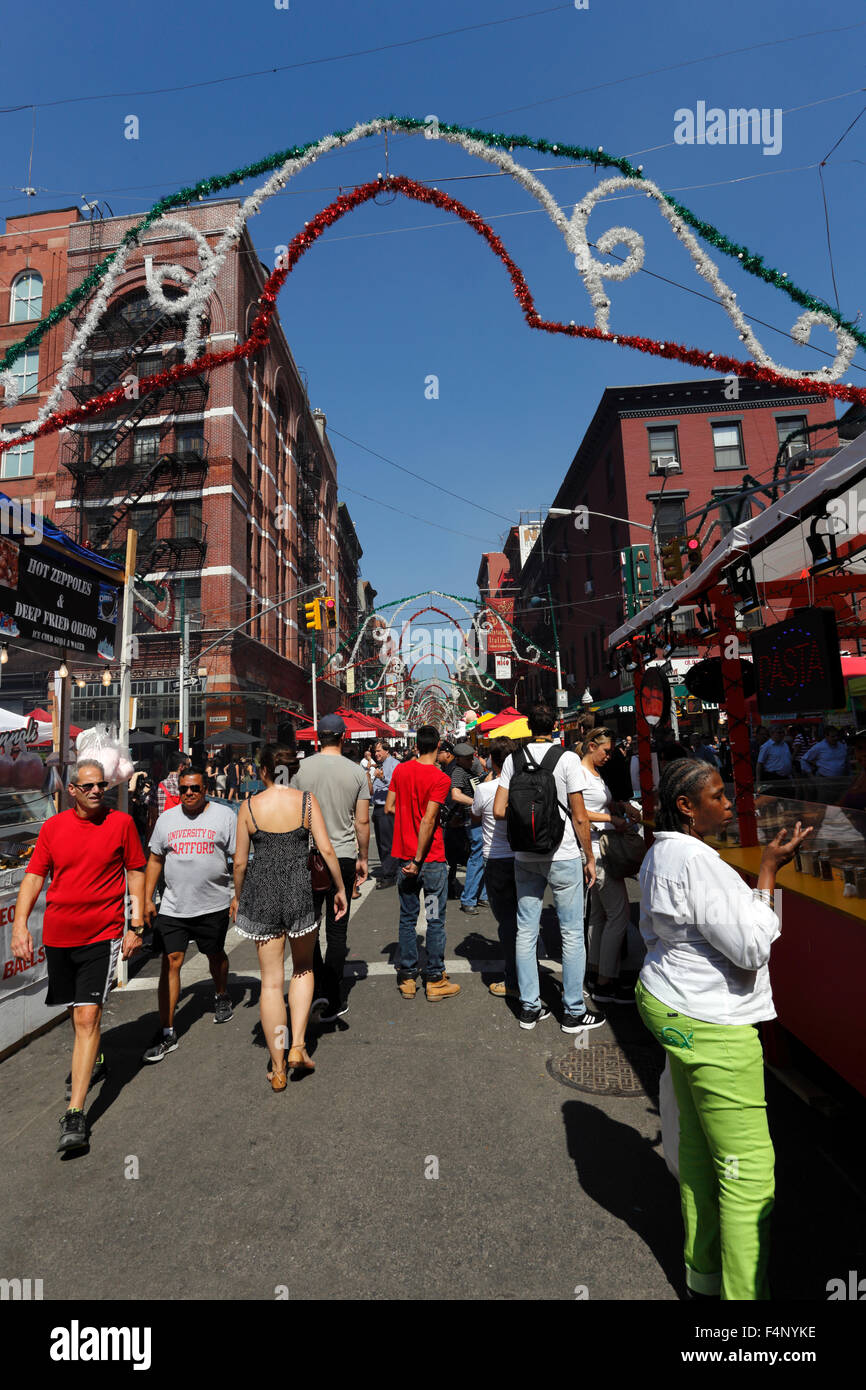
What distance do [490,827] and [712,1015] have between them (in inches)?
177

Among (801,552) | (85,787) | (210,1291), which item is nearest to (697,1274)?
(210,1291)

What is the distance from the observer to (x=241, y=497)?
31797 mm

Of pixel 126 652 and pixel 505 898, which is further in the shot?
pixel 126 652

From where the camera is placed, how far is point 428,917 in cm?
579

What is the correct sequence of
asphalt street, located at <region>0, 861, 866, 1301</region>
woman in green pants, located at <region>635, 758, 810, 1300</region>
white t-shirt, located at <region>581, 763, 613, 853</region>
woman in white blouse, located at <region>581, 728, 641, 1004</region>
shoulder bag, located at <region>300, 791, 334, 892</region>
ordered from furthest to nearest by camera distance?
white t-shirt, located at <region>581, 763, 613, 853</region> → woman in white blouse, located at <region>581, 728, 641, 1004</region> → shoulder bag, located at <region>300, 791, 334, 892</region> → asphalt street, located at <region>0, 861, 866, 1301</region> → woman in green pants, located at <region>635, 758, 810, 1300</region>

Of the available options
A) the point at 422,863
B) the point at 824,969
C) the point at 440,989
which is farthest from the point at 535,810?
the point at 824,969

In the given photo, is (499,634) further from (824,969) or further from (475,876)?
(824,969)

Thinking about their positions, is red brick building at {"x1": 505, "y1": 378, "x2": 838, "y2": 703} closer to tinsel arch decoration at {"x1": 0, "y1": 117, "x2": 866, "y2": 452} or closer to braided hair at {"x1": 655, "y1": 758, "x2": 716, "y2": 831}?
tinsel arch decoration at {"x1": 0, "y1": 117, "x2": 866, "y2": 452}

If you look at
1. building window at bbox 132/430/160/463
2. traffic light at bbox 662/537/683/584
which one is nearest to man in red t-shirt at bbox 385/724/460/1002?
traffic light at bbox 662/537/683/584

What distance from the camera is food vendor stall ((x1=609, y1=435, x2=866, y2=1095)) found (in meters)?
3.62

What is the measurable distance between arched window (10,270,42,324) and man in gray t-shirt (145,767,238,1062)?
34508 mm

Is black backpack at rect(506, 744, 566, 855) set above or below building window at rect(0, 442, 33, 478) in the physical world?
below
